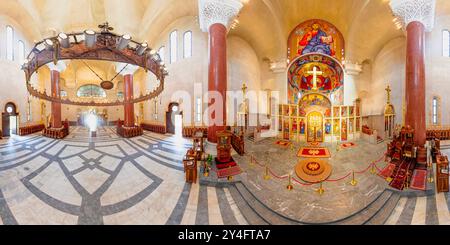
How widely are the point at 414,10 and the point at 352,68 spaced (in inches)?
202

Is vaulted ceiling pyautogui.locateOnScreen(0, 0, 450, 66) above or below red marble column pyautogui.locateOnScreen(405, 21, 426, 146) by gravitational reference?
above

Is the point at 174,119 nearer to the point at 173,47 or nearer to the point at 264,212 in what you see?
the point at 173,47

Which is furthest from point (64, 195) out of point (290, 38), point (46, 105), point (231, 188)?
point (46, 105)

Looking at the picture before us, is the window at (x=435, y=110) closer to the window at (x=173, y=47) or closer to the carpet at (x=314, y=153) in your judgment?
the carpet at (x=314, y=153)

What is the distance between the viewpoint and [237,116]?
9.49m

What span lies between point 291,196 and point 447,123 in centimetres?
979

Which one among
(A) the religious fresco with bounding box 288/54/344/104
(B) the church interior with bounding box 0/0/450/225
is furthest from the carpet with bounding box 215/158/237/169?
(A) the religious fresco with bounding box 288/54/344/104

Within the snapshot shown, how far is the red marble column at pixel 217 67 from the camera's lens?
5762 millimetres

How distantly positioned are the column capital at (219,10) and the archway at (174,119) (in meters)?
5.47

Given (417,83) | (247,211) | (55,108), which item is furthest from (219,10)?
(55,108)

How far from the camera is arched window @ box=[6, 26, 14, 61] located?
8.74 meters

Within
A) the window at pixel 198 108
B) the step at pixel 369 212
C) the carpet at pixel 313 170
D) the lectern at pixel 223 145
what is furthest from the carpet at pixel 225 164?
the window at pixel 198 108

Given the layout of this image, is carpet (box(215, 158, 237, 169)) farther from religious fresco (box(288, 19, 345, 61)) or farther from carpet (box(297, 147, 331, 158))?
religious fresco (box(288, 19, 345, 61))

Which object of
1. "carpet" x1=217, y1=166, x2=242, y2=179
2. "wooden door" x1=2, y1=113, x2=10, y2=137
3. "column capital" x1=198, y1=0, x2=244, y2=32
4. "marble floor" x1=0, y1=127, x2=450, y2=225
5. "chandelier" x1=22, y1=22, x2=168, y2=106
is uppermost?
"column capital" x1=198, y1=0, x2=244, y2=32
